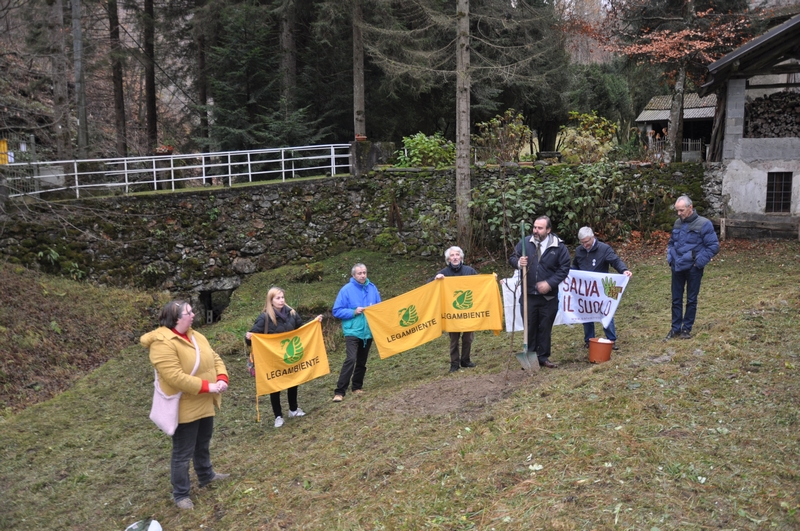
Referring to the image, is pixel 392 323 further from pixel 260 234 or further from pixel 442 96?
pixel 442 96

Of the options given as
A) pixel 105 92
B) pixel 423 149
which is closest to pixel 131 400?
pixel 423 149

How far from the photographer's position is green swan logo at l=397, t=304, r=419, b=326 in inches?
349

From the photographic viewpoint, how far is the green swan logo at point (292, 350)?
7.93 metres

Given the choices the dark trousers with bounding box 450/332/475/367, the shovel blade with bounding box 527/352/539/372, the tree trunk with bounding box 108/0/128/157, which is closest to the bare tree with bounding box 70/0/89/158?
the tree trunk with bounding box 108/0/128/157

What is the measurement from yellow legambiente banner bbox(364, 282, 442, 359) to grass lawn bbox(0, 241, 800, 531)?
0.59 metres

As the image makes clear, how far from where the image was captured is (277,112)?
19.5 metres

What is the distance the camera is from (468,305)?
9.02m

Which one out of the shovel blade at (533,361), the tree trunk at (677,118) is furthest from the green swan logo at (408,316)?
the tree trunk at (677,118)

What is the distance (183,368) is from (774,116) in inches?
648

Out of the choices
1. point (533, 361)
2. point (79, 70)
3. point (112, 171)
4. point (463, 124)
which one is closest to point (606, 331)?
point (533, 361)

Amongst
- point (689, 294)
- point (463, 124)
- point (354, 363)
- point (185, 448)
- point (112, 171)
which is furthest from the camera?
point (112, 171)

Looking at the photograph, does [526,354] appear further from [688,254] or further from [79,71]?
[79,71]

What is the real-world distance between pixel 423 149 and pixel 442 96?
497 cm

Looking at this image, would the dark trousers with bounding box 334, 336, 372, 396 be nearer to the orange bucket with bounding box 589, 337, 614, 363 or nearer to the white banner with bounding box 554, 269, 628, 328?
the white banner with bounding box 554, 269, 628, 328
